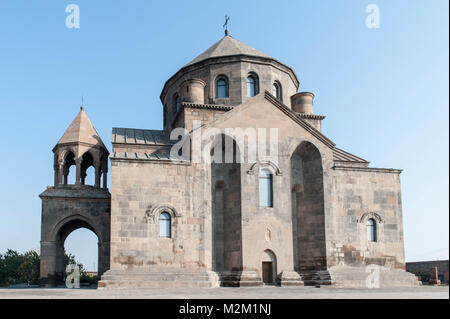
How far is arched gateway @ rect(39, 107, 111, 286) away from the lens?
23.3m

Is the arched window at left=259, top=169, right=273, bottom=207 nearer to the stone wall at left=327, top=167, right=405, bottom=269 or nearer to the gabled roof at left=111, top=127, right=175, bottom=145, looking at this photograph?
the stone wall at left=327, top=167, right=405, bottom=269

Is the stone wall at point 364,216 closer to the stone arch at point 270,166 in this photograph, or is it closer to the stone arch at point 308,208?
the stone arch at point 308,208

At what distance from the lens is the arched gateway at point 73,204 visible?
23266 mm

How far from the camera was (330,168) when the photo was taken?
70.6 ft

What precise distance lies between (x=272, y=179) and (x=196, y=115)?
5.51m

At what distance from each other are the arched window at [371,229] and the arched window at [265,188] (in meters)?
4.79

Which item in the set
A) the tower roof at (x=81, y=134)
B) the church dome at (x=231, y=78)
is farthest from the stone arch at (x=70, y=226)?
the church dome at (x=231, y=78)

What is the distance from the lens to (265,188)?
67.5ft

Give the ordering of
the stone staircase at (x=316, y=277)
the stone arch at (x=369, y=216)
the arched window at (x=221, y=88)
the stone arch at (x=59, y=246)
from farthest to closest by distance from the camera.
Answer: the arched window at (x=221, y=88) < the stone arch at (x=59, y=246) < the stone arch at (x=369, y=216) < the stone staircase at (x=316, y=277)

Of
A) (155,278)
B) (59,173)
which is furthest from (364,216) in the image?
(59,173)

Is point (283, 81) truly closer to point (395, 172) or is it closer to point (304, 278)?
point (395, 172)

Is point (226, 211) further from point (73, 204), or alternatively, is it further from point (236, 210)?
point (73, 204)

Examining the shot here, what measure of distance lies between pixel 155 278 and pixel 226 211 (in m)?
4.21

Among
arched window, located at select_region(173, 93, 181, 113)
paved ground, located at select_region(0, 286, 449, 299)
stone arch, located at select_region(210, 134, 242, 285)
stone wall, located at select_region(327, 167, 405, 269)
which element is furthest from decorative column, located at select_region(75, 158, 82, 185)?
stone wall, located at select_region(327, 167, 405, 269)
